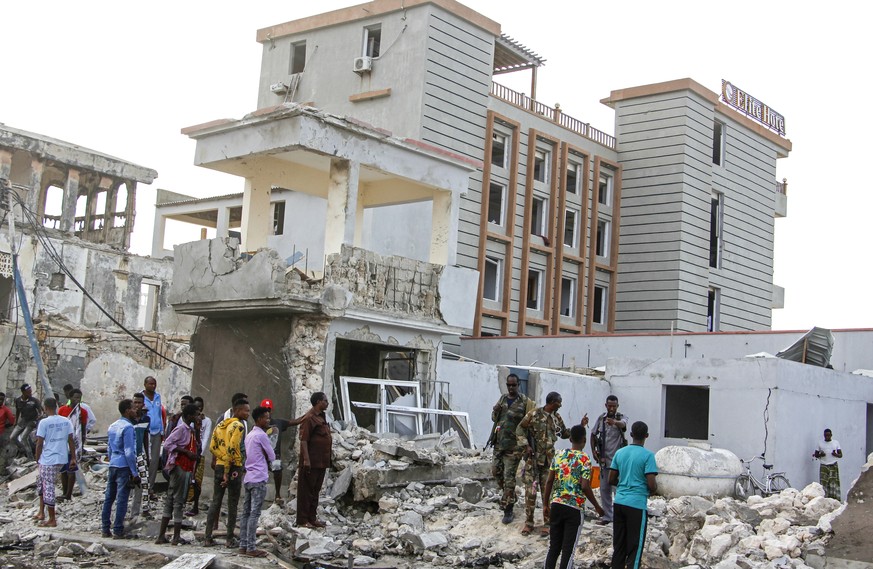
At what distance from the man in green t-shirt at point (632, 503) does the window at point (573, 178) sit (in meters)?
22.9

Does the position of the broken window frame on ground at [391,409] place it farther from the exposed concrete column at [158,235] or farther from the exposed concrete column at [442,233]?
the exposed concrete column at [158,235]

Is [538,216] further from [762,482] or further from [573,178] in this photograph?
[762,482]

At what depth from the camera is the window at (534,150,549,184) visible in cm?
3030

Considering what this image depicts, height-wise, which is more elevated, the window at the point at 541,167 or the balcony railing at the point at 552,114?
the balcony railing at the point at 552,114

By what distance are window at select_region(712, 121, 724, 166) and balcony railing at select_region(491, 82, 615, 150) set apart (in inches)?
152

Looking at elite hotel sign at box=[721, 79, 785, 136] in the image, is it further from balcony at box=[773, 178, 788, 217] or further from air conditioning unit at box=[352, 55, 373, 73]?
air conditioning unit at box=[352, 55, 373, 73]

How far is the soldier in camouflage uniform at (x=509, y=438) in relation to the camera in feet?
38.6

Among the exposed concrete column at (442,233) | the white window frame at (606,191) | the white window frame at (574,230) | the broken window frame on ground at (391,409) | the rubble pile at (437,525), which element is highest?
the white window frame at (606,191)

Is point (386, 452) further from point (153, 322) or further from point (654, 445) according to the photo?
point (153, 322)

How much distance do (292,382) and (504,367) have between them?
675cm

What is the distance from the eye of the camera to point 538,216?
3059cm

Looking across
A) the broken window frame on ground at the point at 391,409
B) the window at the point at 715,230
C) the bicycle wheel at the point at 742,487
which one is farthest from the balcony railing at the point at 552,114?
the bicycle wheel at the point at 742,487

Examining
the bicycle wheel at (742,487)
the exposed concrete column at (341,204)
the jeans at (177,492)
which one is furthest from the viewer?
the bicycle wheel at (742,487)

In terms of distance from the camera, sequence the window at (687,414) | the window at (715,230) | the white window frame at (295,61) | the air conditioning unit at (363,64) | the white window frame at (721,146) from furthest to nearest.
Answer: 1. the white window frame at (721,146)
2. the window at (715,230)
3. the white window frame at (295,61)
4. the air conditioning unit at (363,64)
5. the window at (687,414)
